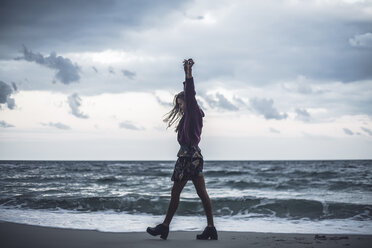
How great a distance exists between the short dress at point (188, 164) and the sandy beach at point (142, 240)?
74 cm

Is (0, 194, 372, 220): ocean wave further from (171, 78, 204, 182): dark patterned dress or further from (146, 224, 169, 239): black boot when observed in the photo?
(171, 78, 204, 182): dark patterned dress

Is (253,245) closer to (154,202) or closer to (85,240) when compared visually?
(85,240)

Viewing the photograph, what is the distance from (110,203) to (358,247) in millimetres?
6618

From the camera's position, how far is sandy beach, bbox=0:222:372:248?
3740 millimetres

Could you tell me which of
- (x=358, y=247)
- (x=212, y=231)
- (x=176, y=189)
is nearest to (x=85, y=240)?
(x=176, y=189)

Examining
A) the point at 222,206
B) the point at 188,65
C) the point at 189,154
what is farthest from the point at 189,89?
the point at 222,206

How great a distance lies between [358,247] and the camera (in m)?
3.65

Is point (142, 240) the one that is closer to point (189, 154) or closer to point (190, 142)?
point (189, 154)

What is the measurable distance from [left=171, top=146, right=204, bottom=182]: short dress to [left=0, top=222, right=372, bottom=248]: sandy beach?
743 mm

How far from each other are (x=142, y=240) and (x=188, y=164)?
1.05 meters

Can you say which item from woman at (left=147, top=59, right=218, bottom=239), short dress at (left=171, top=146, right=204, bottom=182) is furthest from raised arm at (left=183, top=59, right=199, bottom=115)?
short dress at (left=171, top=146, right=204, bottom=182)

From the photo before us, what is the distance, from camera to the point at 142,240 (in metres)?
4.05

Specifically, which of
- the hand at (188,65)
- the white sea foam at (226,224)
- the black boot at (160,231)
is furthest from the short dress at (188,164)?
the white sea foam at (226,224)

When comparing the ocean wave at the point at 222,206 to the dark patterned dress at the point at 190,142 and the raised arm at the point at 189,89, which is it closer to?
the dark patterned dress at the point at 190,142
